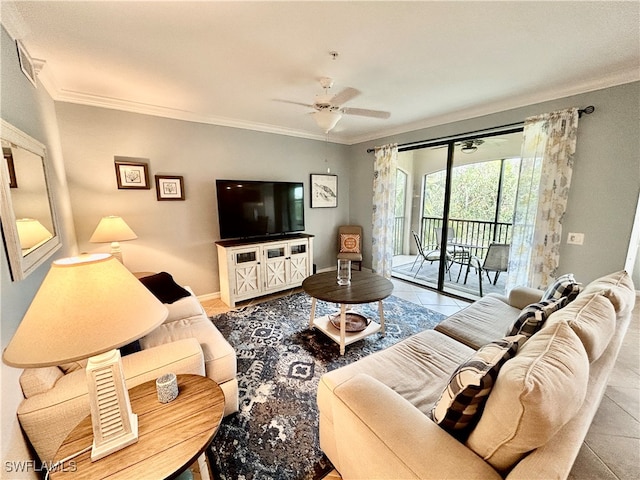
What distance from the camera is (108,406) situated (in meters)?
0.87

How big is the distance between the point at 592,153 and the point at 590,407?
2657mm

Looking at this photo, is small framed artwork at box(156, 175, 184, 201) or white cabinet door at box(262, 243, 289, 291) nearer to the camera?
small framed artwork at box(156, 175, 184, 201)

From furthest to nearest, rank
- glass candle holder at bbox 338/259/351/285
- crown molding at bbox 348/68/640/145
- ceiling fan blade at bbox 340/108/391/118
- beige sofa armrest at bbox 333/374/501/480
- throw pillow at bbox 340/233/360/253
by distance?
throw pillow at bbox 340/233/360/253 → glass candle holder at bbox 338/259/351/285 → ceiling fan blade at bbox 340/108/391/118 → crown molding at bbox 348/68/640/145 → beige sofa armrest at bbox 333/374/501/480

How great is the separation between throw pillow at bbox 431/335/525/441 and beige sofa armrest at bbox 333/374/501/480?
5 centimetres

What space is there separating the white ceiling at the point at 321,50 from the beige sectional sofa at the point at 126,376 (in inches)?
75.2

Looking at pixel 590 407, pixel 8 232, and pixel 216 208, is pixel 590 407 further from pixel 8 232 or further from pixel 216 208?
pixel 216 208

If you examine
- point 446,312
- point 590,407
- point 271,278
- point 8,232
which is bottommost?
point 446,312

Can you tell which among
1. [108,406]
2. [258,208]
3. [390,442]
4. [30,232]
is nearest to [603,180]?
[390,442]

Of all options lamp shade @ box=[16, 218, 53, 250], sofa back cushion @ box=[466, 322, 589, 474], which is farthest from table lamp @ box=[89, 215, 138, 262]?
sofa back cushion @ box=[466, 322, 589, 474]

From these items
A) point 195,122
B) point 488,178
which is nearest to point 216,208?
point 195,122

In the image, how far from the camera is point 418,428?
91 cm

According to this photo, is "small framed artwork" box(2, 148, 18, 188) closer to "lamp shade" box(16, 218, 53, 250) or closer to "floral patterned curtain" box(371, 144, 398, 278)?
"lamp shade" box(16, 218, 53, 250)

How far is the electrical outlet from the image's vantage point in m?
2.51

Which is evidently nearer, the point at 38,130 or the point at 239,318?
the point at 38,130
